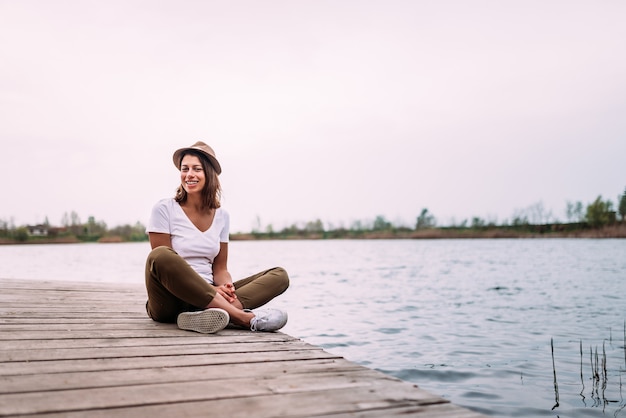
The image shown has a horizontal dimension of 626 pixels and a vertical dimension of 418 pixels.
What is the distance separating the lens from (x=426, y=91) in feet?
69.1

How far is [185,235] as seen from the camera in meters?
3.44

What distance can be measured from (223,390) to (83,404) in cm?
47

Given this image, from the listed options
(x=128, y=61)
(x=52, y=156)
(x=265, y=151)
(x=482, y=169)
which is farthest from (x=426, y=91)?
(x=482, y=169)

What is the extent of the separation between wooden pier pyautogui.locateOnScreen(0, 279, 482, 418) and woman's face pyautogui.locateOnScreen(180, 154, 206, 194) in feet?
3.15

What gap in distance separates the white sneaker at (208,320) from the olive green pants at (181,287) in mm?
82

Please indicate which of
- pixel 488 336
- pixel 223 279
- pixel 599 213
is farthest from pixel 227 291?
pixel 599 213

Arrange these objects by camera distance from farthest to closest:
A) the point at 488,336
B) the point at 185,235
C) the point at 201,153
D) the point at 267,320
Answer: the point at 488,336 → the point at 201,153 → the point at 185,235 → the point at 267,320

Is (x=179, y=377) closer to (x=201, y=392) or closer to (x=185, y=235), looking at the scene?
(x=201, y=392)

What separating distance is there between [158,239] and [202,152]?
26.7 inches

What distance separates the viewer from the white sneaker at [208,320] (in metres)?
3.03

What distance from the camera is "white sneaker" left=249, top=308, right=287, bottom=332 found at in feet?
10.7

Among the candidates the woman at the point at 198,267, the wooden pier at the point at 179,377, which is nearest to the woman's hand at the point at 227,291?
the woman at the point at 198,267

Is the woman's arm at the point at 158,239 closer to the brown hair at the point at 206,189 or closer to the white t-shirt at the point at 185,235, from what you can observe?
the white t-shirt at the point at 185,235

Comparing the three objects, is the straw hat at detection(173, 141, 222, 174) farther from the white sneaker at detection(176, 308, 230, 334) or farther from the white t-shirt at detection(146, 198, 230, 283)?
the white sneaker at detection(176, 308, 230, 334)
